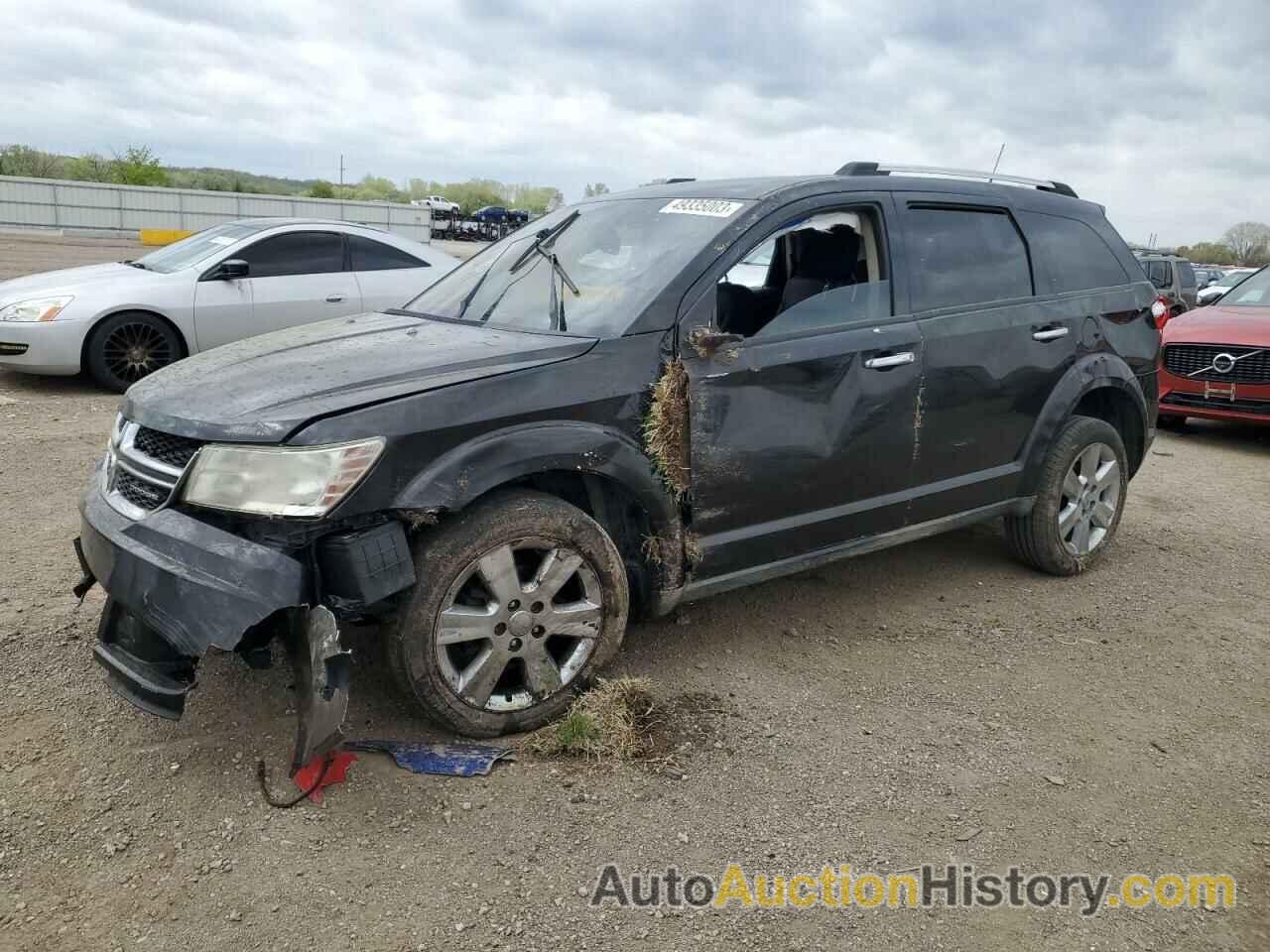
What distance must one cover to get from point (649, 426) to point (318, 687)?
4.49 ft

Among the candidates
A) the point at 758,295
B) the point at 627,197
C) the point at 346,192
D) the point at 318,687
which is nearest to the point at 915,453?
the point at 758,295

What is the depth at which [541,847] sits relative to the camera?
2877 millimetres

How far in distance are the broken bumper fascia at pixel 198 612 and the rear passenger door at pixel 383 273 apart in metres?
6.20

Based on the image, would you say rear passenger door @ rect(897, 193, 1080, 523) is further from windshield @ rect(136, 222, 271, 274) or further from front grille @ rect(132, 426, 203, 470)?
windshield @ rect(136, 222, 271, 274)

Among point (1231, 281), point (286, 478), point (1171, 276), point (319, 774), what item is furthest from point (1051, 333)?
point (1231, 281)

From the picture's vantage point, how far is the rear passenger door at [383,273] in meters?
8.98

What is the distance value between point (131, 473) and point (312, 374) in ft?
2.15

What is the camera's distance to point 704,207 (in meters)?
4.02

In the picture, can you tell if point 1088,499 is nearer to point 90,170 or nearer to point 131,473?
point 131,473

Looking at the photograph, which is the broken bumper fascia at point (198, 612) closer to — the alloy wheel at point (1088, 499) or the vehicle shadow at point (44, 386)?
the alloy wheel at point (1088, 499)

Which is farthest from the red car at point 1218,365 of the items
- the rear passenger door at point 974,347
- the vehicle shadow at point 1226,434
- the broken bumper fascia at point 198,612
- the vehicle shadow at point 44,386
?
the vehicle shadow at point 44,386

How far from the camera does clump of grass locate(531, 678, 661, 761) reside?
3.32 m

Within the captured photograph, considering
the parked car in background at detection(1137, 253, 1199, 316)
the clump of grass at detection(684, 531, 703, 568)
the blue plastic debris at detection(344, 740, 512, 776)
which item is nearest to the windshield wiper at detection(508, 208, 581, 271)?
the clump of grass at detection(684, 531, 703, 568)

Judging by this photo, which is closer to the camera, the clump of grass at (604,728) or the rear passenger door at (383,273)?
the clump of grass at (604,728)
